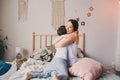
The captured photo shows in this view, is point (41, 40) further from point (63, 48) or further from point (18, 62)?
point (63, 48)

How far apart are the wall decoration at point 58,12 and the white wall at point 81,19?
0.08m

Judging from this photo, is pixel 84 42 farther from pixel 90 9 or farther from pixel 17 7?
pixel 17 7

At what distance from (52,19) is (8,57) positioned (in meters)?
1.32

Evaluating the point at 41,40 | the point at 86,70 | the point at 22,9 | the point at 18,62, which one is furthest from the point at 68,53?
the point at 22,9

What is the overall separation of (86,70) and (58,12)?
2.09 metres

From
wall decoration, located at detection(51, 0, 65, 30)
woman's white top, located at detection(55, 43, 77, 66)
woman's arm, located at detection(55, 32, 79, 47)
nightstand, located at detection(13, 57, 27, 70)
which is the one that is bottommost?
nightstand, located at detection(13, 57, 27, 70)

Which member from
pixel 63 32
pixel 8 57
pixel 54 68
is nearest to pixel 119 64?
pixel 63 32

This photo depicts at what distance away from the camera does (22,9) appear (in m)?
4.46

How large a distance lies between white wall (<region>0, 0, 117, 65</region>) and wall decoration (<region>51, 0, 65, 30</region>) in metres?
0.08

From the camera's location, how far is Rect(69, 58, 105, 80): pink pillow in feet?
7.99

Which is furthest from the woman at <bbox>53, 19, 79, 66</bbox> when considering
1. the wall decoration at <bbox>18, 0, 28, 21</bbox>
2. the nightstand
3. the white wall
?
the wall decoration at <bbox>18, 0, 28, 21</bbox>

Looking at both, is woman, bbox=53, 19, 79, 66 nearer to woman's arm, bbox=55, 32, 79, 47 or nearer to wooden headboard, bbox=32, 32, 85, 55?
woman's arm, bbox=55, 32, 79, 47

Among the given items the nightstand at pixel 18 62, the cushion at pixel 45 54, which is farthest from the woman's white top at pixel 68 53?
the nightstand at pixel 18 62

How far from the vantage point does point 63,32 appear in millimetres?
2859
